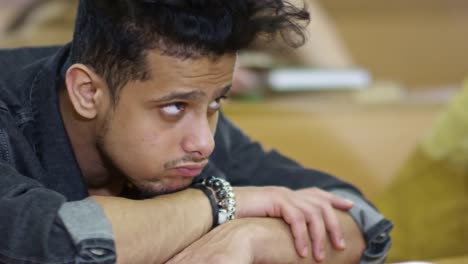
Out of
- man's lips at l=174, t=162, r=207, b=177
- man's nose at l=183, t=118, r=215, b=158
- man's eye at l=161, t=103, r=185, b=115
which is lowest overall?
man's lips at l=174, t=162, r=207, b=177

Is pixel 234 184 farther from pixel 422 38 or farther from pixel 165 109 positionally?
pixel 422 38

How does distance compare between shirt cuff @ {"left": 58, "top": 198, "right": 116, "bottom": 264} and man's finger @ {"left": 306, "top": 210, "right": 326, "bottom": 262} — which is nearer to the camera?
shirt cuff @ {"left": 58, "top": 198, "right": 116, "bottom": 264}

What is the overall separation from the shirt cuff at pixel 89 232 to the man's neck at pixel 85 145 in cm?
20

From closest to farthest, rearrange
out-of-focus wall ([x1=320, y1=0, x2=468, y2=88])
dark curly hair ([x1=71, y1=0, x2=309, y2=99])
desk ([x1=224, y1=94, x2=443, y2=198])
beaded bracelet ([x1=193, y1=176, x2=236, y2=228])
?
1. dark curly hair ([x1=71, y1=0, x2=309, y2=99])
2. beaded bracelet ([x1=193, y1=176, x2=236, y2=228])
3. desk ([x1=224, y1=94, x2=443, y2=198])
4. out-of-focus wall ([x1=320, y1=0, x2=468, y2=88])

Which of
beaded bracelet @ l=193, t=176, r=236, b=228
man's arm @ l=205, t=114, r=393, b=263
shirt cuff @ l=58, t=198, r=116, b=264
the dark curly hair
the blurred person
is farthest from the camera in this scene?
the blurred person

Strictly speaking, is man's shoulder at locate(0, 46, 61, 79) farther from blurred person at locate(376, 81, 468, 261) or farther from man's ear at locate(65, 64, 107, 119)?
blurred person at locate(376, 81, 468, 261)

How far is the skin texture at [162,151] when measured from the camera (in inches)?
33.8

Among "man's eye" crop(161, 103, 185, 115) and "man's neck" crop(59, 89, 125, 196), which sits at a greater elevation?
"man's eye" crop(161, 103, 185, 115)

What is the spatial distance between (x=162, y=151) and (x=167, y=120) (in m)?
0.04

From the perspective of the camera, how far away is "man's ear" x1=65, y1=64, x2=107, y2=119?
3.05ft

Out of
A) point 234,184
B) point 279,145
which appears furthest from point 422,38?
point 234,184

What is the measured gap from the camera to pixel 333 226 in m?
1.04

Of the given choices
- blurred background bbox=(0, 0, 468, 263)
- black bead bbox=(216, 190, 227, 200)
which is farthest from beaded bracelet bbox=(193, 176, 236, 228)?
blurred background bbox=(0, 0, 468, 263)

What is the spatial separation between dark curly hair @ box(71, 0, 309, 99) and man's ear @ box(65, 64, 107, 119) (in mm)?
11
